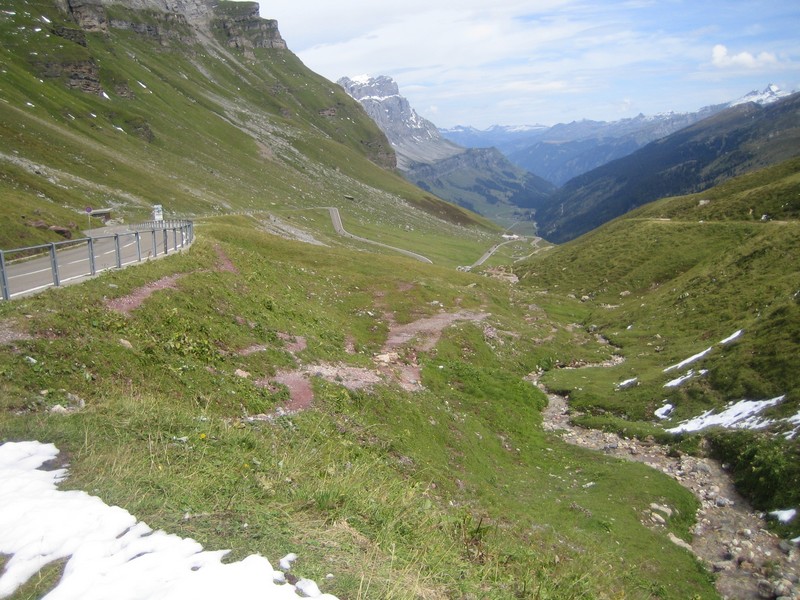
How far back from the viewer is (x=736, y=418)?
92.0 ft

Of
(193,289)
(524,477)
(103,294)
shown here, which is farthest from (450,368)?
(103,294)

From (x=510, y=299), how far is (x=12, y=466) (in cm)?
6021

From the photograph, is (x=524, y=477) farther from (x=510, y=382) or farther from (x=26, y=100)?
(x=26, y=100)

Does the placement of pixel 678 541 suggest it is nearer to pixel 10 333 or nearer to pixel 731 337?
pixel 731 337

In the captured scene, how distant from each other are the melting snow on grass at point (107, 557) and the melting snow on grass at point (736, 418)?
28948mm

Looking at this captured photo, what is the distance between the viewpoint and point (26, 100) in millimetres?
113438

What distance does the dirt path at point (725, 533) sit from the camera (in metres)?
18.0

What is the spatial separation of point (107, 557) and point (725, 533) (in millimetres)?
24332

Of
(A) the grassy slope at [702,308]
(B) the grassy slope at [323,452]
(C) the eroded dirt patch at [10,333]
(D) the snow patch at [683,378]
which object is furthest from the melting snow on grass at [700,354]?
(C) the eroded dirt patch at [10,333]

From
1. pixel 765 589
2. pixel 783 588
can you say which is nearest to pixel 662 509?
pixel 765 589

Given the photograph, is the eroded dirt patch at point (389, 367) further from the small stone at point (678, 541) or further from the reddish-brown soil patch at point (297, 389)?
the small stone at point (678, 541)

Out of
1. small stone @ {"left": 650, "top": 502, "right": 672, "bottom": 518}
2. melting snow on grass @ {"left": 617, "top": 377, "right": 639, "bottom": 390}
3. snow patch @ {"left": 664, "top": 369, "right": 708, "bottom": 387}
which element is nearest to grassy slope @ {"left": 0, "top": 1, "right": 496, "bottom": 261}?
small stone @ {"left": 650, "top": 502, "right": 672, "bottom": 518}

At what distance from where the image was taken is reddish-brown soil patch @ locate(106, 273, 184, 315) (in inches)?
845

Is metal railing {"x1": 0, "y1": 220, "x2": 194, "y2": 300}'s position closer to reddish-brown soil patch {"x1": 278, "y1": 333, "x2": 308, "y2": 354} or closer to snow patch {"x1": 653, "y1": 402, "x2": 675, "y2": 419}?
reddish-brown soil patch {"x1": 278, "y1": 333, "x2": 308, "y2": 354}
